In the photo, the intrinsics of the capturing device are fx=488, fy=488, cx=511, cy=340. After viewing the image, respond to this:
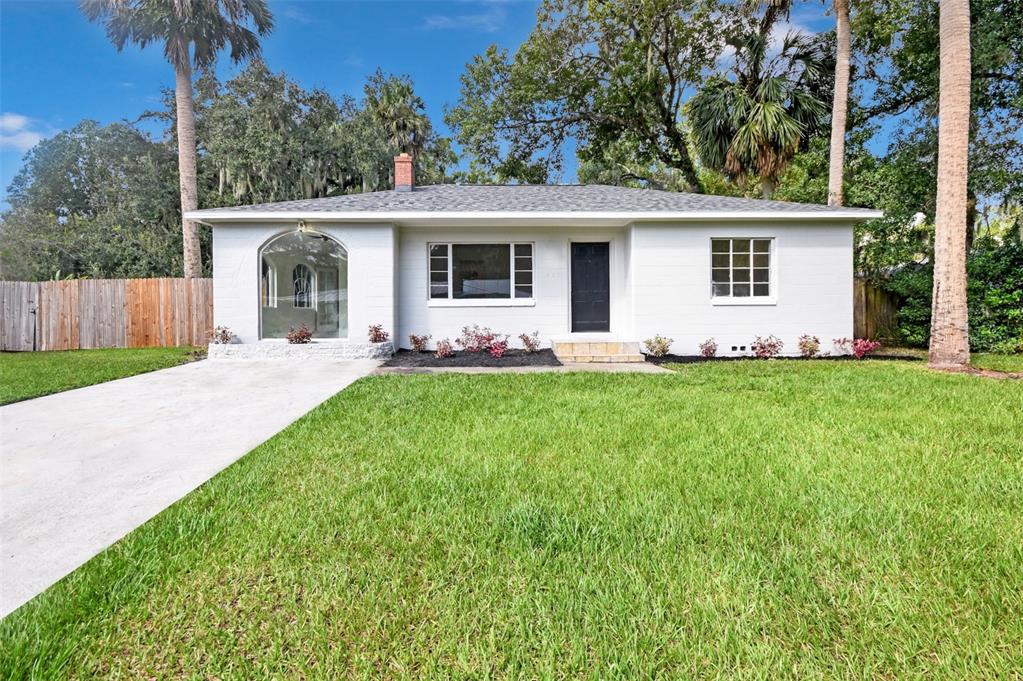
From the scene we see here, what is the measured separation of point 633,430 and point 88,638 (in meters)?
3.34

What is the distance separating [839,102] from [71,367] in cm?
1694

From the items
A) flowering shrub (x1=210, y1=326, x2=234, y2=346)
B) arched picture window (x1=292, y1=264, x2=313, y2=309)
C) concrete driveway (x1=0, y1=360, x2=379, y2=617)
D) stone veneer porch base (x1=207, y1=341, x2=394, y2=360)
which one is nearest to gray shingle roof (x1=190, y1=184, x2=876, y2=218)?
arched picture window (x1=292, y1=264, x2=313, y2=309)

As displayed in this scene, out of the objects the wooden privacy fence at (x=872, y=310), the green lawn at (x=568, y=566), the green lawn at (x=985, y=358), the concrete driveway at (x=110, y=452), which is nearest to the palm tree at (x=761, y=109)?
the wooden privacy fence at (x=872, y=310)

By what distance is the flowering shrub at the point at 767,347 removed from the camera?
31.6ft

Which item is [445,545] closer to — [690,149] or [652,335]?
[652,335]

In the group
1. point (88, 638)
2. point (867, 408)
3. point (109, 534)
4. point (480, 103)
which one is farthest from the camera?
point (480, 103)

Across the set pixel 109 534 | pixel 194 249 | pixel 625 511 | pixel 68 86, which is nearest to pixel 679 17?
pixel 194 249

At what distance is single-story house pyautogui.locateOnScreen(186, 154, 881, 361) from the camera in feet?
31.1

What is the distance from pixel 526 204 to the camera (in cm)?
1024

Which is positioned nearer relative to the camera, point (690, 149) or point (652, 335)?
point (652, 335)

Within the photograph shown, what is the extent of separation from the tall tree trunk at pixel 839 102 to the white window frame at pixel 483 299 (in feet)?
24.4

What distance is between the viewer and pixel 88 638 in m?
1.59

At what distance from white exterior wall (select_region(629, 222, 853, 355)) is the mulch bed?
2.11 meters

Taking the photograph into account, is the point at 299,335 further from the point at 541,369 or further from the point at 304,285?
the point at 541,369
